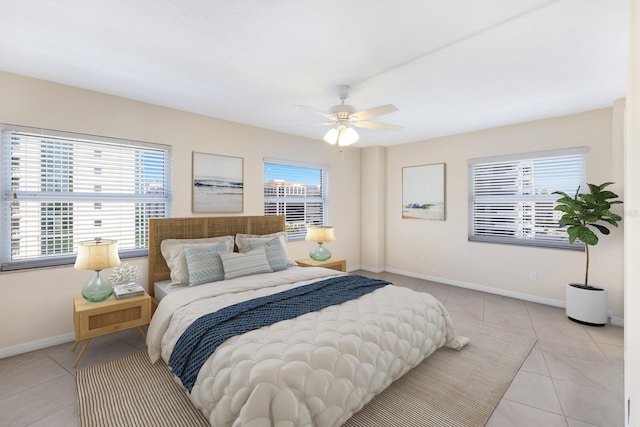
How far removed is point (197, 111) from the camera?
3627 mm

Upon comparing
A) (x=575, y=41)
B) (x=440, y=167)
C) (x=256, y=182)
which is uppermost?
(x=575, y=41)

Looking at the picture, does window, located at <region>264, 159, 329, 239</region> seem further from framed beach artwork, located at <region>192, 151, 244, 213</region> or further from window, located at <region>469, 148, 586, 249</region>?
window, located at <region>469, 148, 586, 249</region>

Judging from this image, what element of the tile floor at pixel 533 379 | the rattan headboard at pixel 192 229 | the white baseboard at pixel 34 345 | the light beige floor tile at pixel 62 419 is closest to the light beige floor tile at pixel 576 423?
the tile floor at pixel 533 379

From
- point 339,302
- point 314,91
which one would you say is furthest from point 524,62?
point 339,302

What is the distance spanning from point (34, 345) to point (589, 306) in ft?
18.7

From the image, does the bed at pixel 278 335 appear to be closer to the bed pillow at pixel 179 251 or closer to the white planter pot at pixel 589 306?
the bed pillow at pixel 179 251

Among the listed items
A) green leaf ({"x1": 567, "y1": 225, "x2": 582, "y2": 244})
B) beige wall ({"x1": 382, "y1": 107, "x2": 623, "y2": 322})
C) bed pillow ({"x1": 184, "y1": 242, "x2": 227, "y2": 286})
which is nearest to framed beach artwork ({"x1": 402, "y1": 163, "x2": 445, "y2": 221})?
beige wall ({"x1": 382, "y1": 107, "x2": 623, "y2": 322})

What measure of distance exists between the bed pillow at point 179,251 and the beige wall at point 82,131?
378mm

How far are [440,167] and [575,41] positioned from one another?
9.55ft

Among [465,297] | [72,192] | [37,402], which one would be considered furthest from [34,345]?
[465,297]

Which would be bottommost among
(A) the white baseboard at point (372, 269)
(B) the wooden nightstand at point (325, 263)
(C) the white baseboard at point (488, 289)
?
(C) the white baseboard at point (488, 289)

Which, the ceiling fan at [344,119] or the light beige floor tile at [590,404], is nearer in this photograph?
the light beige floor tile at [590,404]

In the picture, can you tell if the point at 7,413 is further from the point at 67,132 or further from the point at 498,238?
the point at 498,238

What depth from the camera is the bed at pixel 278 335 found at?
4.96ft
